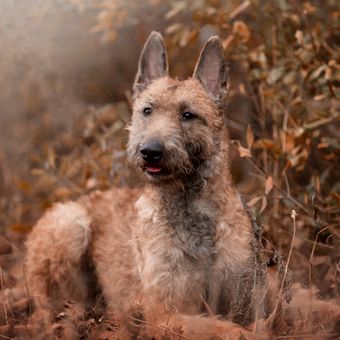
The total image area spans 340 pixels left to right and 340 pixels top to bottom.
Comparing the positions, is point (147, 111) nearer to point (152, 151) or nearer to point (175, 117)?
point (175, 117)

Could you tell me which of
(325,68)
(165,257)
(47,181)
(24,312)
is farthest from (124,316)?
(47,181)

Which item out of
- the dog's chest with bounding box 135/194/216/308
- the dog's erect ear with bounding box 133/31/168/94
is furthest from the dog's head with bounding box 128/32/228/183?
the dog's chest with bounding box 135/194/216/308

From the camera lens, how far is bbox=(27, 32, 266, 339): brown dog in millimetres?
4336

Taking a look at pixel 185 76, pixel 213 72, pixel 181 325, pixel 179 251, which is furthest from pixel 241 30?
pixel 181 325

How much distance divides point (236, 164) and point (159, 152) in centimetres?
455

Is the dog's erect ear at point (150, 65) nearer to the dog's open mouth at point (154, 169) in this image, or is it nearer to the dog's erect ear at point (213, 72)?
the dog's erect ear at point (213, 72)

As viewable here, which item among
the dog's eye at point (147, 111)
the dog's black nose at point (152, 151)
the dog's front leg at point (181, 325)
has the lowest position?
the dog's front leg at point (181, 325)

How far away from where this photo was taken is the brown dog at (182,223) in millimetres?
4336

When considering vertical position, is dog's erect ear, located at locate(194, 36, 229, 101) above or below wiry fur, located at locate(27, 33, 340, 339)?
above

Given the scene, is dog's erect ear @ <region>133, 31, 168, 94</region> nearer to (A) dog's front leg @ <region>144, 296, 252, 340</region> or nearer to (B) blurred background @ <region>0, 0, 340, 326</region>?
(B) blurred background @ <region>0, 0, 340, 326</region>

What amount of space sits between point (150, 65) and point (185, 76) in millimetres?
3470

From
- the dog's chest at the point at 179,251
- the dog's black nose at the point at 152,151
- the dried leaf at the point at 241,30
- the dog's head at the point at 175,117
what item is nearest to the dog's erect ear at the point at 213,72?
the dog's head at the point at 175,117

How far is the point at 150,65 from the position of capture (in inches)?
203

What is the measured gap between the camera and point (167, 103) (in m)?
4.67
